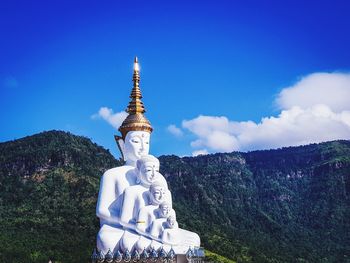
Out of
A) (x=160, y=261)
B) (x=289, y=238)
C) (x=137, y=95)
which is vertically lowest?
(x=160, y=261)

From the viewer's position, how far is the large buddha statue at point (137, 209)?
15.6m

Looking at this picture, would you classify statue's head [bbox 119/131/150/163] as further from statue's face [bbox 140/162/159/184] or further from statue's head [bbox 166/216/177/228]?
statue's head [bbox 166/216/177/228]

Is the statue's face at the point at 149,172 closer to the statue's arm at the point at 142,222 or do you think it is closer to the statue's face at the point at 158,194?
the statue's face at the point at 158,194

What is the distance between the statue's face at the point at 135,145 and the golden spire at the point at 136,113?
0.16 metres

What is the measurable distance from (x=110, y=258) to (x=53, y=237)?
174 feet

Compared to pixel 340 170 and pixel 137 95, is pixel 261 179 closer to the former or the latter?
pixel 340 170

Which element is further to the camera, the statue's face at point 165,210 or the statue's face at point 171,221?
the statue's face at point 165,210

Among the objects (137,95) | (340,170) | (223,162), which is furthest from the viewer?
(223,162)

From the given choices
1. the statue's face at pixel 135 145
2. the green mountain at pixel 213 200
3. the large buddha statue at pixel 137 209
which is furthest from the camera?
the green mountain at pixel 213 200

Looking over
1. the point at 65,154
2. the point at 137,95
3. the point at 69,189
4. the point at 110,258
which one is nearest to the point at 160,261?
the point at 110,258

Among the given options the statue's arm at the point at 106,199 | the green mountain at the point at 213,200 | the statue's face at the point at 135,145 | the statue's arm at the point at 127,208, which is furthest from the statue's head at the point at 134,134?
the green mountain at the point at 213,200

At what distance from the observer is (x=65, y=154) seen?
91.4 metres

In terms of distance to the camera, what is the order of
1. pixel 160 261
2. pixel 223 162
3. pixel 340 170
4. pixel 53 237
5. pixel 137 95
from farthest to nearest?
pixel 223 162, pixel 340 170, pixel 53 237, pixel 137 95, pixel 160 261

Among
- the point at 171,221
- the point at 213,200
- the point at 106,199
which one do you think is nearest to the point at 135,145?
the point at 106,199
